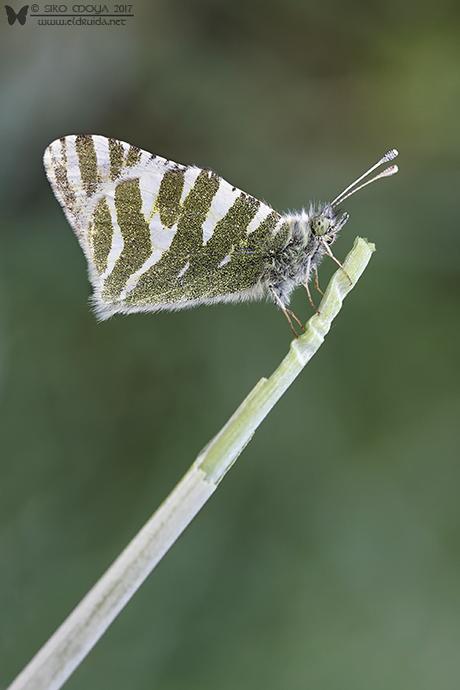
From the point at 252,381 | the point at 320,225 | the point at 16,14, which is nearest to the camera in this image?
the point at 320,225

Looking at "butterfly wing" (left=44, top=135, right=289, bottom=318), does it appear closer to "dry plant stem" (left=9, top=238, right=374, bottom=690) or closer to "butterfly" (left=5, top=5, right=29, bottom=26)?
"dry plant stem" (left=9, top=238, right=374, bottom=690)

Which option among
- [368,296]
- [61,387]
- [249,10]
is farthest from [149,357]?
[249,10]

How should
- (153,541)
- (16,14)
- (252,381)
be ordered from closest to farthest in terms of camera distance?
(153,541) < (252,381) < (16,14)

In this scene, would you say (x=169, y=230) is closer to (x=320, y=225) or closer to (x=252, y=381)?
(x=320, y=225)

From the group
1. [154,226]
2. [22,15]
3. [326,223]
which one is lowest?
[326,223]

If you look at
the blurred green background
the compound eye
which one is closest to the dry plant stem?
the compound eye

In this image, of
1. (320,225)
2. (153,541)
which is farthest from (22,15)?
(153,541)

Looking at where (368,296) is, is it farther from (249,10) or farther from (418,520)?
(249,10)
